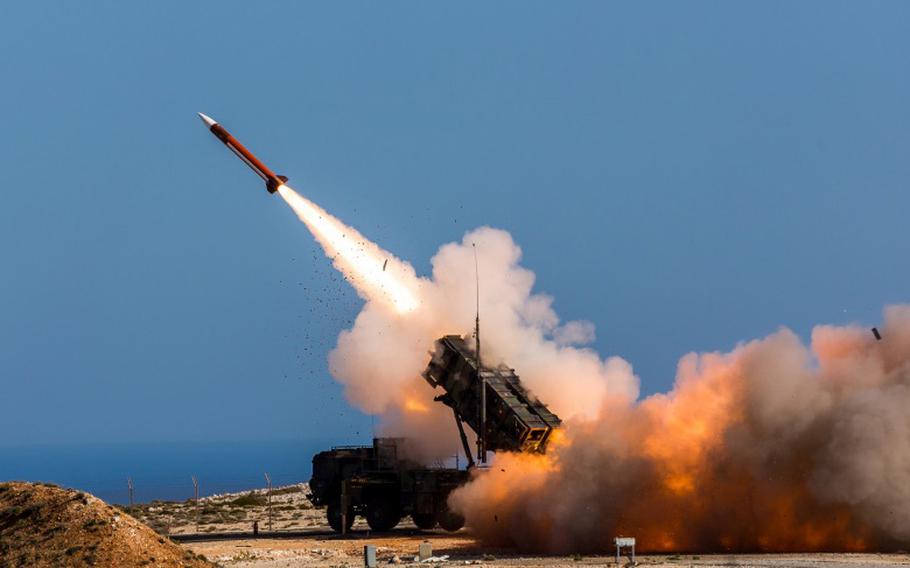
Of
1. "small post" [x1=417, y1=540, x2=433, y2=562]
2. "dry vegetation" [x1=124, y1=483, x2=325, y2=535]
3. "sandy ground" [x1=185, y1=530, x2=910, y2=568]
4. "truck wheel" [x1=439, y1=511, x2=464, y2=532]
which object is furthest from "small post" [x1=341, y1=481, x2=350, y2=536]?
"small post" [x1=417, y1=540, x2=433, y2=562]

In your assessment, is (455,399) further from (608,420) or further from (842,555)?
(842,555)

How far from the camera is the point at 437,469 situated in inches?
1735

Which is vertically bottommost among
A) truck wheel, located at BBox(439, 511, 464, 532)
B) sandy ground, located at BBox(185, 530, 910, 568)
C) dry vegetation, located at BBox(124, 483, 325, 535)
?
sandy ground, located at BBox(185, 530, 910, 568)

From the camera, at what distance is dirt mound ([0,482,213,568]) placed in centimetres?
2909

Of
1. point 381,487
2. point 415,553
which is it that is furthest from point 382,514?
point 415,553

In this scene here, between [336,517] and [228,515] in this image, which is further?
[228,515]

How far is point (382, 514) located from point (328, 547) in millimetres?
4517

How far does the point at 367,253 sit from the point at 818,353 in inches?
556

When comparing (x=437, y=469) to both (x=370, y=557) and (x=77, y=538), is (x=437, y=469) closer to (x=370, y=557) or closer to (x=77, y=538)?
(x=370, y=557)

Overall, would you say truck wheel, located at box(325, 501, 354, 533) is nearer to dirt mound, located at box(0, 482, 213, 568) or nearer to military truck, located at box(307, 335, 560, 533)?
military truck, located at box(307, 335, 560, 533)

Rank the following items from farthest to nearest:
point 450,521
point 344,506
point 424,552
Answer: point 344,506, point 450,521, point 424,552

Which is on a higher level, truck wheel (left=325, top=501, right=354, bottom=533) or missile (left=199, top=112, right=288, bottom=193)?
missile (left=199, top=112, right=288, bottom=193)

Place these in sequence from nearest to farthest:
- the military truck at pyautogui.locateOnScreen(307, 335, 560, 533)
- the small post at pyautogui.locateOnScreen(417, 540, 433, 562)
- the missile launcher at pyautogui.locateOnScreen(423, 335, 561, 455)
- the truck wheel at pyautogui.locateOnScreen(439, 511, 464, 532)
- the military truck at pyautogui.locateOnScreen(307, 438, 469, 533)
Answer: the small post at pyautogui.locateOnScreen(417, 540, 433, 562), the missile launcher at pyautogui.locateOnScreen(423, 335, 561, 455), the military truck at pyautogui.locateOnScreen(307, 335, 560, 533), the truck wheel at pyautogui.locateOnScreen(439, 511, 464, 532), the military truck at pyautogui.locateOnScreen(307, 438, 469, 533)

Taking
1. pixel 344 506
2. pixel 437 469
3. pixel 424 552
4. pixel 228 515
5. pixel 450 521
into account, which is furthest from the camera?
pixel 228 515
